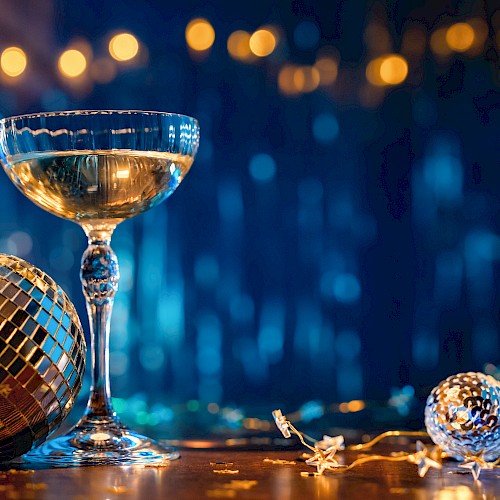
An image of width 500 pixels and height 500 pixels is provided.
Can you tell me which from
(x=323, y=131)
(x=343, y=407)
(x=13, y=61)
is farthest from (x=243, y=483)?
(x=13, y=61)

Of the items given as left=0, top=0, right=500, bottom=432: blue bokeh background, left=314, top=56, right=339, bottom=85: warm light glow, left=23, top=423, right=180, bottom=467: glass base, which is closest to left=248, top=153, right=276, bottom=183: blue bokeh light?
left=0, top=0, right=500, bottom=432: blue bokeh background

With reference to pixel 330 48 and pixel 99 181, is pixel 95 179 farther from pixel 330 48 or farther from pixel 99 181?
pixel 330 48

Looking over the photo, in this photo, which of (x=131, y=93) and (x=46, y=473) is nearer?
(x=46, y=473)

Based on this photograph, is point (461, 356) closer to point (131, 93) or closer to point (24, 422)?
point (131, 93)

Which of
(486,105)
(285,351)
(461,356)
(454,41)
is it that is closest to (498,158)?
(486,105)

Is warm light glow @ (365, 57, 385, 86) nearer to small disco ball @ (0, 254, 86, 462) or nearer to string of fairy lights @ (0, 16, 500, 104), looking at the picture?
string of fairy lights @ (0, 16, 500, 104)

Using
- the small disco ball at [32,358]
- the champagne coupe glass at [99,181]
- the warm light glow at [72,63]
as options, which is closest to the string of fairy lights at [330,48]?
the warm light glow at [72,63]
